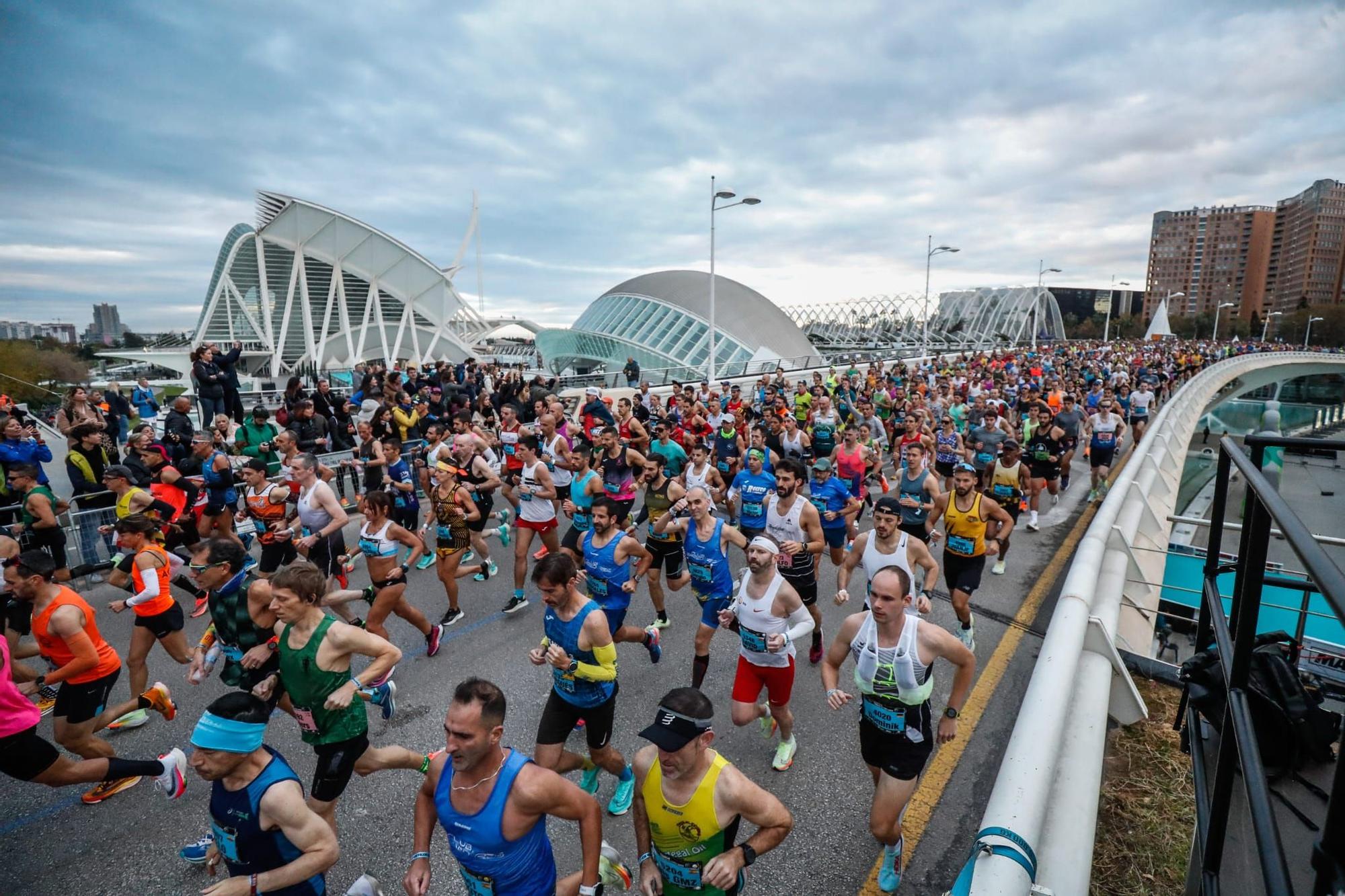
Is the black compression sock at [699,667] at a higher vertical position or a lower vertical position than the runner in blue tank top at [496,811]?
lower

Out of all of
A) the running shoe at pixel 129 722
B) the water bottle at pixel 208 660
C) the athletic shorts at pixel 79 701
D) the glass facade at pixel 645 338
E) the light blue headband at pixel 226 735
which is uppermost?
the glass facade at pixel 645 338

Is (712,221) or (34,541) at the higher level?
(712,221)

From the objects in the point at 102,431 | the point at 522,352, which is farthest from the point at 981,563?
the point at 522,352

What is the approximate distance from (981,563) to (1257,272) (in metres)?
192

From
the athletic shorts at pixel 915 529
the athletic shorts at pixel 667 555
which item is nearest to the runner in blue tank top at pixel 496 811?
the athletic shorts at pixel 667 555

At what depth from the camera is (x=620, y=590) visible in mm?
5402

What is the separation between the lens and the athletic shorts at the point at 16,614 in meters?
6.12

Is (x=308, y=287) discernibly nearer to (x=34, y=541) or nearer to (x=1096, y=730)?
(x=34, y=541)

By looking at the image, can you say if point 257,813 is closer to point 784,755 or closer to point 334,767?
point 334,767

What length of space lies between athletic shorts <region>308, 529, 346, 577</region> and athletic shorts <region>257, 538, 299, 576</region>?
272 millimetres

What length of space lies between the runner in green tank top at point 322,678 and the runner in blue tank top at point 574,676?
3.32 ft

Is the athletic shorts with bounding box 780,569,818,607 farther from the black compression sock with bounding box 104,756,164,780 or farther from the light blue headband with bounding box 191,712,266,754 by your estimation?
the black compression sock with bounding box 104,756,164,780

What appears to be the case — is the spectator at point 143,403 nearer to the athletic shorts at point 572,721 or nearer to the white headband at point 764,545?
the athletic shorts at point 572,721

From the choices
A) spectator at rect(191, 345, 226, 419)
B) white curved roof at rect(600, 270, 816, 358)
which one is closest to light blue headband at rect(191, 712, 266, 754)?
spectator at rect(191, 345, 226, 419)
